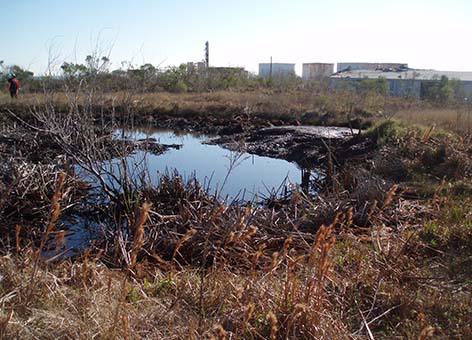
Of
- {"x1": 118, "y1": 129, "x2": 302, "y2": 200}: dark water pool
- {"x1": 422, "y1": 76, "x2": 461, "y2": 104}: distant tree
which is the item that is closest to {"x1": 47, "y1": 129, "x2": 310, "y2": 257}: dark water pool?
{"x1": 118, "y1": 129, "x2": 302, "y2": 200}: dark water pool

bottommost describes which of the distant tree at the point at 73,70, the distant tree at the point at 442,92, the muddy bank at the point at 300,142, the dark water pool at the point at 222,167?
the dark water pool at the point at 222,167

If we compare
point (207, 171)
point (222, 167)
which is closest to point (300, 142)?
point (222, 167)

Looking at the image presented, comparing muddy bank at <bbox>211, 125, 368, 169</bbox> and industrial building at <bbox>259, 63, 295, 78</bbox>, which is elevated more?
industrial building at <bbox>259, 63, 295, 78</bbox>

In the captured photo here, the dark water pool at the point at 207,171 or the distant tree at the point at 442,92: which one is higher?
the distant tree at the point at 442,92

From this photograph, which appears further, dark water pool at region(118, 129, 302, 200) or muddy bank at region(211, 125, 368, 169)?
muddy bank at region(211, 125, 368, 169)

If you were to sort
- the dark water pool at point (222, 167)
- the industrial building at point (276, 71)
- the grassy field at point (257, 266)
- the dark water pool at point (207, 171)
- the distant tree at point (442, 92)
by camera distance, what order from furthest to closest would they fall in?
the industrial building at point (276, 71), the distant tree at point (442, 92), the dark water pool at point (222, 167), the dark water pool at point (207, 171), the grassy field at point (257, 266)

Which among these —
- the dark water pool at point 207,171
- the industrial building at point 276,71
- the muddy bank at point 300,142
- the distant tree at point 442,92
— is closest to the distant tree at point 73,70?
the dark water pool at point 207,171

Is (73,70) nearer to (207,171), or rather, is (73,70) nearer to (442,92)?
(207,171)

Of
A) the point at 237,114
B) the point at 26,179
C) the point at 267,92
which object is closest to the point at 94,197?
the point at 26,179

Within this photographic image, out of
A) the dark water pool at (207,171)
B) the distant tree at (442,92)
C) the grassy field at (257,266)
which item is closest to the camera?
the grassy field at (257,266)

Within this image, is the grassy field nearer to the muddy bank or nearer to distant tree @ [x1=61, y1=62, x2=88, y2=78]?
distant tree @ [x1=61, y1=62, x2=88, y2=78]

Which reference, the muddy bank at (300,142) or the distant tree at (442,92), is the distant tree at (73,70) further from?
the distant tree at (442,92)

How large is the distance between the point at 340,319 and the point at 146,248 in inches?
109

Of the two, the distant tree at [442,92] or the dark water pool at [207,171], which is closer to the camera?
the dark water pool at [207,171]
